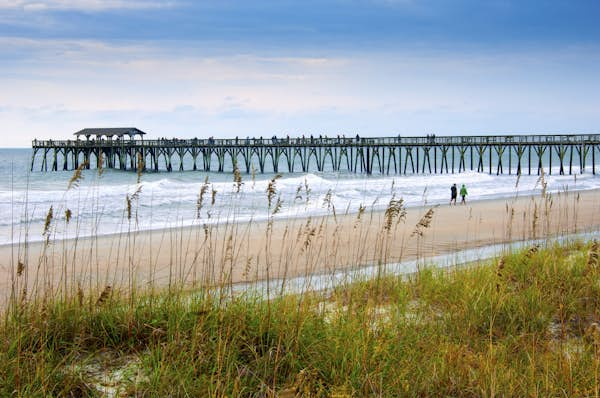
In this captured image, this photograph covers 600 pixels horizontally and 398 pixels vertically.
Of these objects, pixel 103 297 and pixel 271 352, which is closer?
pixel 271 352

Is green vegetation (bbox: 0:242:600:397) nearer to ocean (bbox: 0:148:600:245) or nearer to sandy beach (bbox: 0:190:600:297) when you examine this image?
ocean (bbox: 0:148:600:245)

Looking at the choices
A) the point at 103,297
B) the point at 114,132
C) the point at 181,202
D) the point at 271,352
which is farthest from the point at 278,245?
the point at 114,132

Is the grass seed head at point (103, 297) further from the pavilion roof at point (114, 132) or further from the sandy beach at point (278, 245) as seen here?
the pavilion roof at point (114, 132)

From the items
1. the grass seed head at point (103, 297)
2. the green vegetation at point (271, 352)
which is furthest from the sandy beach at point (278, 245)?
the grass seed head at point (103, 297)

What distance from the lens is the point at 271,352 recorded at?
4.32 m

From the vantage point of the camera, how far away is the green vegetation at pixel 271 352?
3.93 metres

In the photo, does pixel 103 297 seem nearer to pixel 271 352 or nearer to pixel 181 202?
pixel 271 352

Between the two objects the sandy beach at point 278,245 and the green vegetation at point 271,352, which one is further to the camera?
the sandy beach at point 278,245

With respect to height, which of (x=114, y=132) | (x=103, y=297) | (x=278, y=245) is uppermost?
(x=114, y=132)

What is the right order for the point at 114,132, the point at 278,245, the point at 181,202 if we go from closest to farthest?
the point at 278,245 → the point at 181,202 → the point at 114,132

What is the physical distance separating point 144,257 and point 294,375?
9.42 meters

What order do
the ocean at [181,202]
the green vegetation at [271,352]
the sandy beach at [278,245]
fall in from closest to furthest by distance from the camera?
the green vegetation at [271,352], the sandy beach at [278,245], the ocean at [181,202]

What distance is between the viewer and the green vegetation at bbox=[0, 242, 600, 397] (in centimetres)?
393

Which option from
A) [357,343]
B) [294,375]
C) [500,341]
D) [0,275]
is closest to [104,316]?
[294,375]
